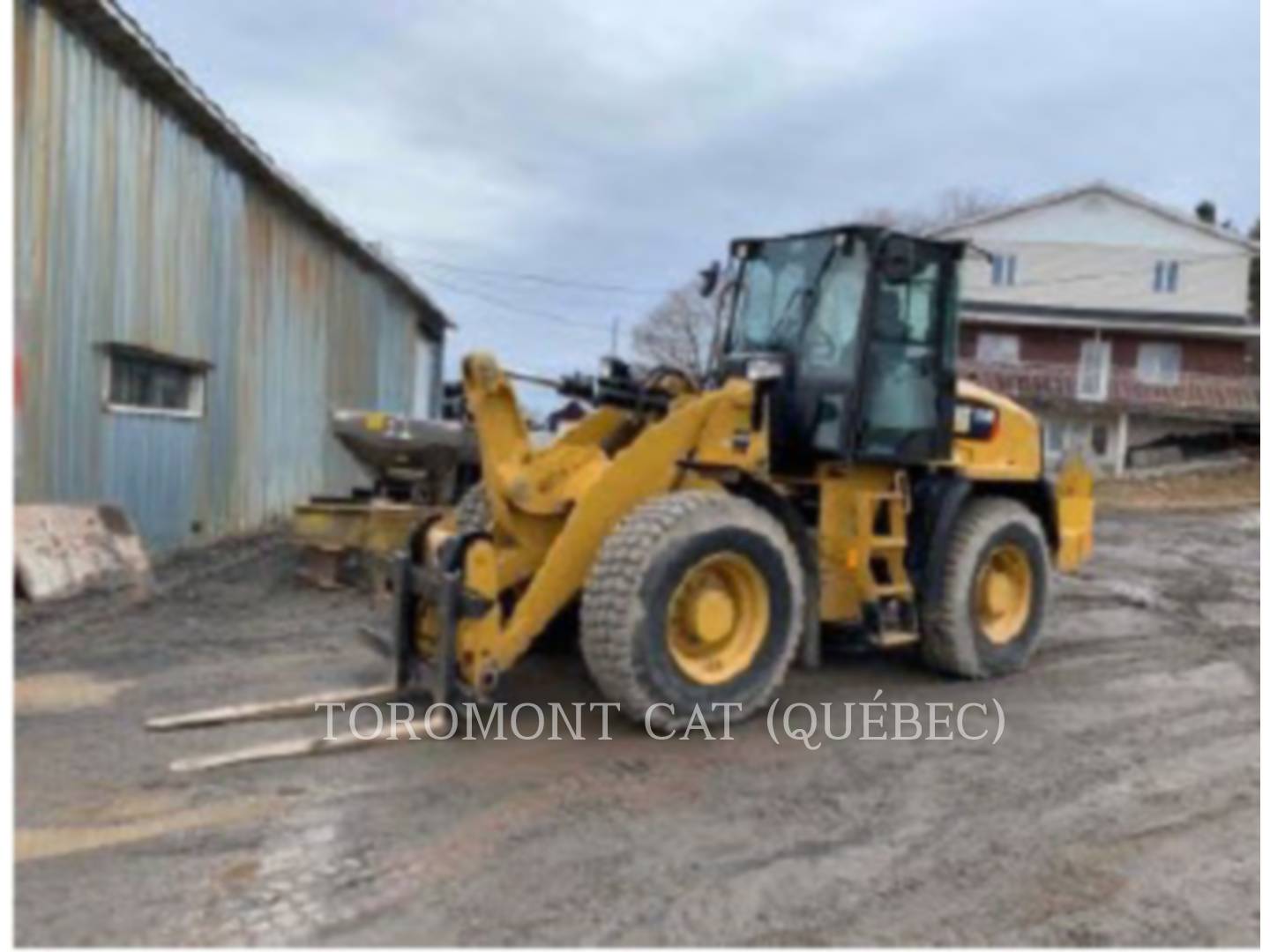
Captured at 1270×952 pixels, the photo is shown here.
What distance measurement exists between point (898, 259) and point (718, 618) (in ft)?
7.70

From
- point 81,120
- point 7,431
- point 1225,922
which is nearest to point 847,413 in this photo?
point 1225,922

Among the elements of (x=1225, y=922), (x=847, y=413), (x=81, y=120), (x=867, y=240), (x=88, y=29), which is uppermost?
(x=88, y=29)

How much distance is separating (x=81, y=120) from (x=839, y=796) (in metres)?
8.86

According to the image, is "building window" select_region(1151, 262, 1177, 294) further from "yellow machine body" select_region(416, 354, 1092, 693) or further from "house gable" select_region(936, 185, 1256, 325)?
"yellow machine body" select_region(416, 354, 1092, 693)

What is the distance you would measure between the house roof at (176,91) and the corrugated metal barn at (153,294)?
0.08 ft

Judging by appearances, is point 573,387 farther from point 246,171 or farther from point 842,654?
point 246,171

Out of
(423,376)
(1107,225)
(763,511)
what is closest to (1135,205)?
(1107,225)

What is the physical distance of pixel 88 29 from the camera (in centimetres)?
1125

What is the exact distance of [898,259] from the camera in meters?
7.58

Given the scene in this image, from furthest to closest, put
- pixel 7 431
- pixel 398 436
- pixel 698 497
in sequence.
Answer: pixel 398 436
pixel 7 431
pixel 698 497

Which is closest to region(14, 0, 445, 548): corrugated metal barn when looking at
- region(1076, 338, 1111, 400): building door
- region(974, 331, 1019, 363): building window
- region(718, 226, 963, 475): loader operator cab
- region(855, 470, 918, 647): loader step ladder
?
region(718, 226, 963, 475): loader operator cab

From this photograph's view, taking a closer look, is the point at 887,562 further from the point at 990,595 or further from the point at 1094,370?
the point at 1094,370

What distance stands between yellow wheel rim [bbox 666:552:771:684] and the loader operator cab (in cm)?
114

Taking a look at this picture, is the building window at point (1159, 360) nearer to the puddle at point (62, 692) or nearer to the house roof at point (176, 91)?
the house roof at point (176, 91)
